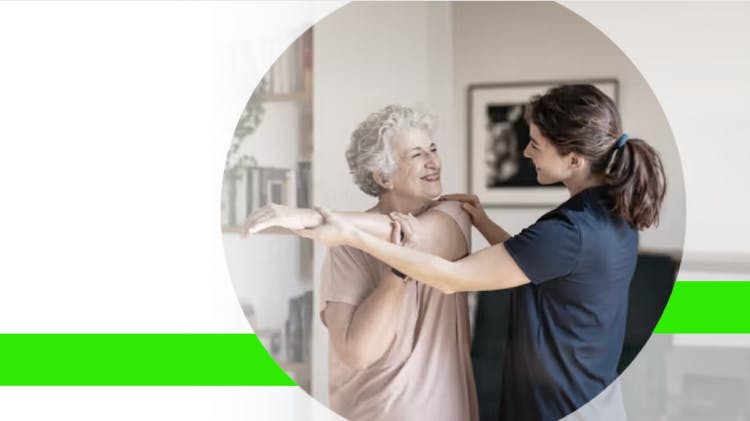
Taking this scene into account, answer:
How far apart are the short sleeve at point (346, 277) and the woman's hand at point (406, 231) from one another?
82 mm

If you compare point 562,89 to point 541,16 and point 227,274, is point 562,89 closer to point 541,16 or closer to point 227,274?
point 541,16

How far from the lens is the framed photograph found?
176cm

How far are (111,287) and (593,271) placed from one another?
1.21m

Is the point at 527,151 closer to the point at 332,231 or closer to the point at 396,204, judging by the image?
the point at 396,204

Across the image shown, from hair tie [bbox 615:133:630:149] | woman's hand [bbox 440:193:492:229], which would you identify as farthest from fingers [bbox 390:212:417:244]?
hair tie [bbox 615:133:630:149]

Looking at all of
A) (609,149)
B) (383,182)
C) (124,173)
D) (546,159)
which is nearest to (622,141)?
(609,149)

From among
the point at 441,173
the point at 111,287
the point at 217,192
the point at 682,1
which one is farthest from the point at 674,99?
the point at 111,287

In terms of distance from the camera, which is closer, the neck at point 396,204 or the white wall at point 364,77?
the neck at point 396,204

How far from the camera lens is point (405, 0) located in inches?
75.7

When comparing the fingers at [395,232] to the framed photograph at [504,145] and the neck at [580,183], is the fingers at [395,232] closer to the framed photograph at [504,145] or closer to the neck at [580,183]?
the framed photograph at [504,145]

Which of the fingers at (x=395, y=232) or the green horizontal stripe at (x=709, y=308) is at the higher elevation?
the fingers at (x=395, y=232)

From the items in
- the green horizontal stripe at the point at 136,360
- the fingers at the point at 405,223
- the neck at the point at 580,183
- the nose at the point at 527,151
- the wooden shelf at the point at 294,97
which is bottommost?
the green horizontal stripe at the point at 136,360

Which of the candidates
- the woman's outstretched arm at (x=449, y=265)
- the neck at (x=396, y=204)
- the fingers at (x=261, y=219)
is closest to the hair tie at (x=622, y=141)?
the woman's outstretched arm at (x=449, y=265)

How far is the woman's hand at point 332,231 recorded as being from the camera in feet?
5.48
